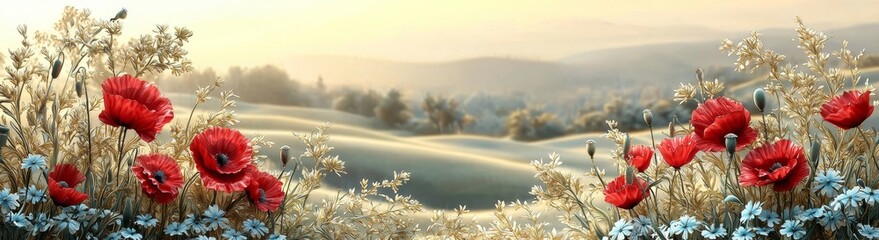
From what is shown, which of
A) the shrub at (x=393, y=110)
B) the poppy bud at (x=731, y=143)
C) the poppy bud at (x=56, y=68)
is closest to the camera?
the poppy bud at (x=731, y=143)

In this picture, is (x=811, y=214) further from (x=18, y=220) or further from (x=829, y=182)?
(x=18, y=220)

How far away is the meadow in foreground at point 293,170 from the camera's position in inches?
63.8

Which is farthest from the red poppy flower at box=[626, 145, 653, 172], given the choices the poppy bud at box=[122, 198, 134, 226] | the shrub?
the shrub

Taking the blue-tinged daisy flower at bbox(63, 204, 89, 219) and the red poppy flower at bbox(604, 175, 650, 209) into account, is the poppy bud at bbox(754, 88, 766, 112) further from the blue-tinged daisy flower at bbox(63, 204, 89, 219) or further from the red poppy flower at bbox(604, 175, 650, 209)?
the blue-tinged daisy flower at bbox(63, 204, 89, 219)

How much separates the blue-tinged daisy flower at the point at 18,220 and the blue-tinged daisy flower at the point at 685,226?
106 cm

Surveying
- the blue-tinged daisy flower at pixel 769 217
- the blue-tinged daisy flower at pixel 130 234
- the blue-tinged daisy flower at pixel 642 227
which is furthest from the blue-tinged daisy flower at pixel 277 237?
the blue-tinged daisy flower at pixel 769 217

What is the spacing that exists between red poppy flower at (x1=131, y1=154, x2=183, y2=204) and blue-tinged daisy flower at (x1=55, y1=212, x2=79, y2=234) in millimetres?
123

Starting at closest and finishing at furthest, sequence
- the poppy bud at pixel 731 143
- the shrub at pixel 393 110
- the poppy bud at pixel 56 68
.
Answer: the poppy bud at pixel 731 143, the poppy bud at pixel 56 68, the shrub at pixel 393 110

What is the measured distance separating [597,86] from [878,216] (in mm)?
2244

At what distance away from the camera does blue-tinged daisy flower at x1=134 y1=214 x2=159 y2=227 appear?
1.61 metres

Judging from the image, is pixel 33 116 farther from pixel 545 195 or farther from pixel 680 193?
pixel 680 193

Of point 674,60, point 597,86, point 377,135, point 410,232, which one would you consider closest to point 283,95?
point 377,135

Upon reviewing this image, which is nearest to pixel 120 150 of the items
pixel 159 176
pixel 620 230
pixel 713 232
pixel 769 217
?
pixel 159 176

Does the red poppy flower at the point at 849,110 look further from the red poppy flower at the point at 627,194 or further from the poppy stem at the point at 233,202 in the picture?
the poppy stem at the point at 233,202
